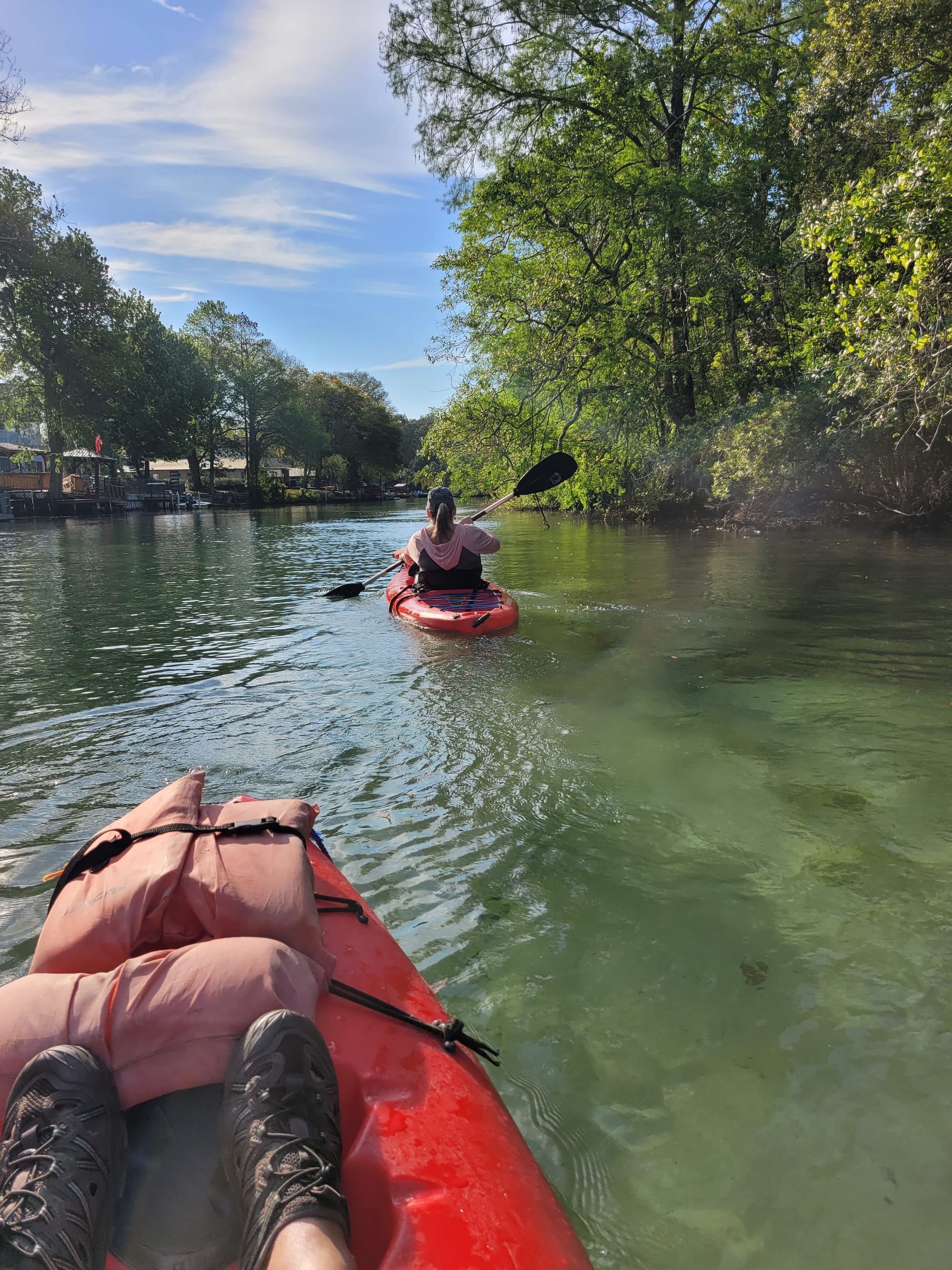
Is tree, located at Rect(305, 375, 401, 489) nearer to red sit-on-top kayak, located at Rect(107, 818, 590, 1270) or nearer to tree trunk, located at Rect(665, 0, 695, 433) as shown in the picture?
tree trunk, located at Rect(665, 0, 695, 433)

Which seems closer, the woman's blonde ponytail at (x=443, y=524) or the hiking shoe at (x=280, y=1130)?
the hiking shoe at (x=280, y=1130)

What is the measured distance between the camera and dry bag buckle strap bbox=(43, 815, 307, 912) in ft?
6.84

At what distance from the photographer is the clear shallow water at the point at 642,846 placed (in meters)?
1.98

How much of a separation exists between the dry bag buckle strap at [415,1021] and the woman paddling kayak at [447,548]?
694 cm

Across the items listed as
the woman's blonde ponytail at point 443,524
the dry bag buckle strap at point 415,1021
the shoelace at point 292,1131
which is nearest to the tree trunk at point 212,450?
the woman's blonde ponytail at point 443,524

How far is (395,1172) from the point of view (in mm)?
1491

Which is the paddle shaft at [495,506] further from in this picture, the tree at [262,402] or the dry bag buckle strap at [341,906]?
the tree at [262,402]

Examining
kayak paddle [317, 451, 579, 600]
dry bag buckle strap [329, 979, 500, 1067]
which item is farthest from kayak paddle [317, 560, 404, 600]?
dry bag buckle strap [329, 979, 500, 1067]

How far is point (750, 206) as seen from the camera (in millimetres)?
14961

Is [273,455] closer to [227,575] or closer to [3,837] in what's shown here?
[227,575]

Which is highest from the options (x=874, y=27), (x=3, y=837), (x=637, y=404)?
(x=874, y=27)

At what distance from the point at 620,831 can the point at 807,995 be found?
1.32 m

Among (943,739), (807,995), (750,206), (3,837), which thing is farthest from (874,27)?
(3,837)

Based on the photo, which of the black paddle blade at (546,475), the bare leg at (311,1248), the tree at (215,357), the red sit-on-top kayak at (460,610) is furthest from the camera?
the tree at (215,357)
